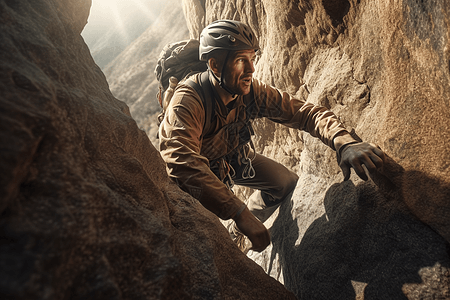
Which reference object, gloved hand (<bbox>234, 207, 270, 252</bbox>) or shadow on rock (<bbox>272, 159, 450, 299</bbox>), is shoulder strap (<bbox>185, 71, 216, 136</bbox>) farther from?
shadow on rock (<bbox>272, 159, 450, 299</bbox>)

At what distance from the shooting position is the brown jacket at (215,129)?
1546mm

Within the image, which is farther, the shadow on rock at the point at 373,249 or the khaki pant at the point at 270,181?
→ the khaki pant at the point at 270,181

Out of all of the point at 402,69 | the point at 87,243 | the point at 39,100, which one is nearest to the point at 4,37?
the point at 39,100

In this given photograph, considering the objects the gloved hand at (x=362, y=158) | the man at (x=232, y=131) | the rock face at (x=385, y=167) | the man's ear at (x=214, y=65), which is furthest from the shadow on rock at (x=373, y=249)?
the man's ear at (x=214, y=65)

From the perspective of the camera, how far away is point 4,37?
32.1 inches

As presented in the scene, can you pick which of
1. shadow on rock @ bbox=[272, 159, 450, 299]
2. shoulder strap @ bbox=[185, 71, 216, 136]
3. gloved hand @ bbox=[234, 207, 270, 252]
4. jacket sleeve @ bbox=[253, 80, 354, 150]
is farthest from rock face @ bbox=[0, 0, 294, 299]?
jacket sleeve @ bbox=[253, 80, 354, 150]

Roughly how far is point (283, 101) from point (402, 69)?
936mm

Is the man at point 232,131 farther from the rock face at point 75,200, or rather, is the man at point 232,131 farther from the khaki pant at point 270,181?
the rock face at point 75,200

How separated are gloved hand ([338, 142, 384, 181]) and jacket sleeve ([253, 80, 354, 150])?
0.95 ft

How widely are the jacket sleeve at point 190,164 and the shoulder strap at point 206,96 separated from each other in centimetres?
19

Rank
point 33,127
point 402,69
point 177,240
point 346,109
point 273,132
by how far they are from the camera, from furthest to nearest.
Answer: point 273,132, point 346,109, point 402,69, point 177,240, point 33,127

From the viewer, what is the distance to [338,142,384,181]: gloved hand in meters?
1.36

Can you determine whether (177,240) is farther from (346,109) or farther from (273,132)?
(273,132)

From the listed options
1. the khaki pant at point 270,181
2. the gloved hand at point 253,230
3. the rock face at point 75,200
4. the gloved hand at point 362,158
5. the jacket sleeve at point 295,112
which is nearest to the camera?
the rock face at point 75,200
